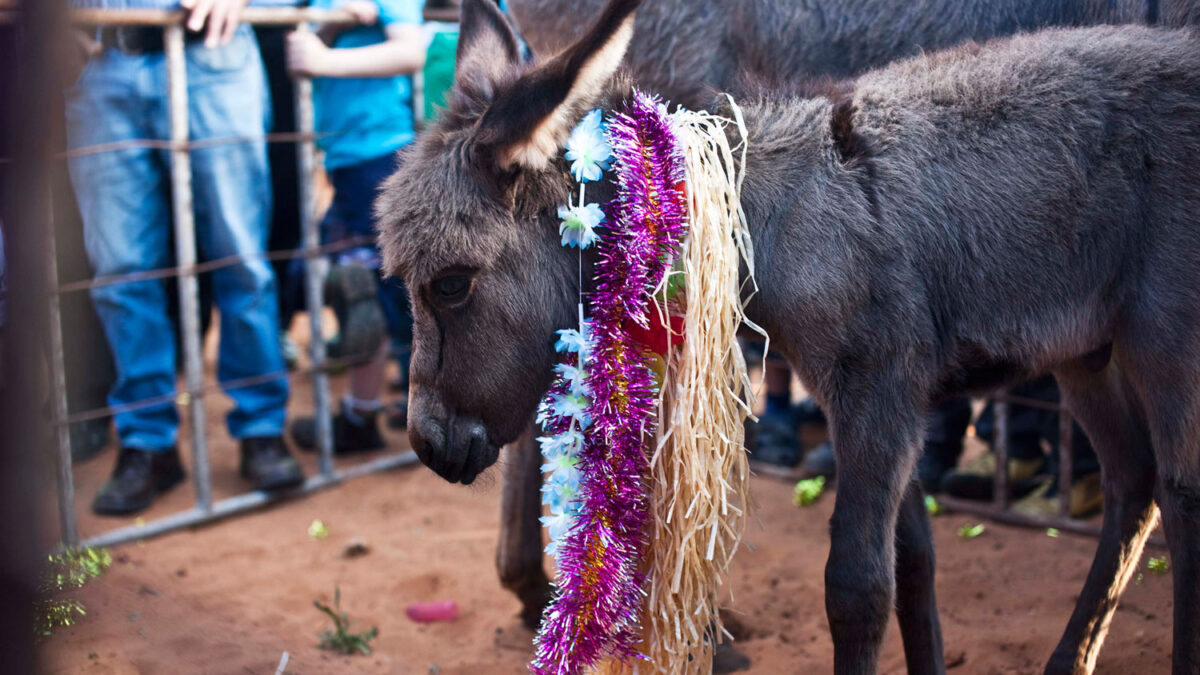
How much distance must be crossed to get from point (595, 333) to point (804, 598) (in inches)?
77.4

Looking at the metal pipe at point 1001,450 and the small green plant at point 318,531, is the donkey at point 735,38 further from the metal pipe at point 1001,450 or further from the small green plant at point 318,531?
the metal pipe at point 1001,450

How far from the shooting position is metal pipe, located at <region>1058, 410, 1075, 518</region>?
4.29m

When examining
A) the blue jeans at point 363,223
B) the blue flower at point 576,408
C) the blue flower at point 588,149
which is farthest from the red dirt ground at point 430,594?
the blue jeans at point 363,223

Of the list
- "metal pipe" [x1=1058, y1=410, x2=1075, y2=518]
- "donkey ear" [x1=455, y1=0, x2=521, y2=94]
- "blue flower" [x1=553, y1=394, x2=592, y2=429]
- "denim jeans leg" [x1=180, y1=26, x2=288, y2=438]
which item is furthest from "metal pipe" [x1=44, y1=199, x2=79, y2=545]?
"metal pipe" [x1=1058, y1=410, x2=1075, y2=518]

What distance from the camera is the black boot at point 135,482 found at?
498cm

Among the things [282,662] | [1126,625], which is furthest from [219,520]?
[1126,625]

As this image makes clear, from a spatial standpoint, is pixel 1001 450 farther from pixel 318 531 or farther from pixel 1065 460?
pixel 318 531

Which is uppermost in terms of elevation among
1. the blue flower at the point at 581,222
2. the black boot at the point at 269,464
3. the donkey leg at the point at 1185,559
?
the blue flower at the point at 581,222

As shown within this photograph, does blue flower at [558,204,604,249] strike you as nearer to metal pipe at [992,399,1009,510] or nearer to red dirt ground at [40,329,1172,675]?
red dirt ground at [40,329,1172,675]

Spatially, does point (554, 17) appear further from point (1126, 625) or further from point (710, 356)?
point (1126, 625)

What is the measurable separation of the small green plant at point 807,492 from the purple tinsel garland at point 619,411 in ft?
8.02

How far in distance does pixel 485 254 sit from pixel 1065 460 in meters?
2.98

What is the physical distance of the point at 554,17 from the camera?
3840 millimetres

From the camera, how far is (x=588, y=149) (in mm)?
2424
